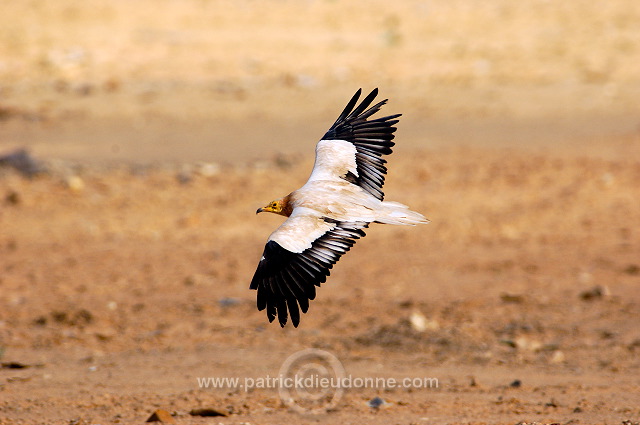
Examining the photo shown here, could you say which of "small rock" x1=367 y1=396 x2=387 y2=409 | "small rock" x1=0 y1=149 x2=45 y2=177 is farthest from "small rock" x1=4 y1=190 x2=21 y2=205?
"small rock" x1=367 y1=396 x2=387 y2=409

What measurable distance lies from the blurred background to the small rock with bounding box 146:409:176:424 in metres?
Answer: 7.74

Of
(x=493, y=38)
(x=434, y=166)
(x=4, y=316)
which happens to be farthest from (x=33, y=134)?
(x=493, y=38)

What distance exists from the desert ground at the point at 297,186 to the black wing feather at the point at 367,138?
53.4 inches

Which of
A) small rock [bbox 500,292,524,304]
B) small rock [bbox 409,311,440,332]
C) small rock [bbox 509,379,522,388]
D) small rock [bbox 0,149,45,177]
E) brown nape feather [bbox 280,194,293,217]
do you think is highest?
small rock [bbox 0,149,45,177]

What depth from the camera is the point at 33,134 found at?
15211mm

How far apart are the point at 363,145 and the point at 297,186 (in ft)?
16.8

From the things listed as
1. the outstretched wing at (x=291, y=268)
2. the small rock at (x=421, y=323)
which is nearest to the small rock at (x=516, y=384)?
the small rock at (x=421, y=323)

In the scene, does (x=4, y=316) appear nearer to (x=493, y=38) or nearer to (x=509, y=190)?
(x=509, y=190)

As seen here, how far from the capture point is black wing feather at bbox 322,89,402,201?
6.75 m

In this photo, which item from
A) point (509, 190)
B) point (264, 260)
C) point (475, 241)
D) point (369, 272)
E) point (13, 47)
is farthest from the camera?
point (13, 47)

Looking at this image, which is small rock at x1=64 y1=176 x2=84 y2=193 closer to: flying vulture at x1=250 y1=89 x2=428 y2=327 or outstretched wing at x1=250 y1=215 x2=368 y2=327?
flying vulture at x1=250 y1=89 x2=428 y2=327

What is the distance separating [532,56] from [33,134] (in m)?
9.00

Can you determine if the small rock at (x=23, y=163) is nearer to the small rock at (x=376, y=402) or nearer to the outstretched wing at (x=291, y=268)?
the small rock at (x=376, y=402)

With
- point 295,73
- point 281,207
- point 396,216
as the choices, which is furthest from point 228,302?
point 295,73
